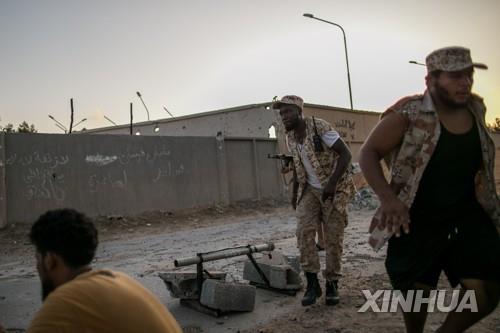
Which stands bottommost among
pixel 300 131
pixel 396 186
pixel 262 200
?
pixel 262 200

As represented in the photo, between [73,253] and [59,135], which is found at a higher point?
[59,135]

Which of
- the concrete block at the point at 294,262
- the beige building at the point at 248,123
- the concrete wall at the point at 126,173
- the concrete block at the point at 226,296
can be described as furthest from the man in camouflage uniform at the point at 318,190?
the beige building at the point at 248,123

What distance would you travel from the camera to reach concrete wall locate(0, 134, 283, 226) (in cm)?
1133

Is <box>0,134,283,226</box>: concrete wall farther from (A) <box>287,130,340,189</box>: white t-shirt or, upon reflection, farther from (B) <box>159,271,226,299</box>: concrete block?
(A) <box>287,130,340,189</box>: white t-shirt

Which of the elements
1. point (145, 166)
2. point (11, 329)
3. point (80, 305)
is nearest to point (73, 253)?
point (80, 305)

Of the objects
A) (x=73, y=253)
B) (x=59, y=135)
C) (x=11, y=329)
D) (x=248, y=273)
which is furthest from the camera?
(x=59, y=135)

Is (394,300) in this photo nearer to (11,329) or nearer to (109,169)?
(11,329)

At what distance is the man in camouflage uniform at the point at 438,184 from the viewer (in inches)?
99.1

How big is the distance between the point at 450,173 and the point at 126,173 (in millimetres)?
11865

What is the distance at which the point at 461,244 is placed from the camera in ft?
8.34

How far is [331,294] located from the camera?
4.14m

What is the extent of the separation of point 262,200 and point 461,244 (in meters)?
14.8

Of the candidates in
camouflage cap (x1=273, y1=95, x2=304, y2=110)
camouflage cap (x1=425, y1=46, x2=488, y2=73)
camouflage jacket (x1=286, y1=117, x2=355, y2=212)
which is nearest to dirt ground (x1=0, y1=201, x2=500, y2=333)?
camouflage jacket (x1=286, y1=117, x2=355, y2=212)

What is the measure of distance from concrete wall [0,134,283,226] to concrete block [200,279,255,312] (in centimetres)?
861
